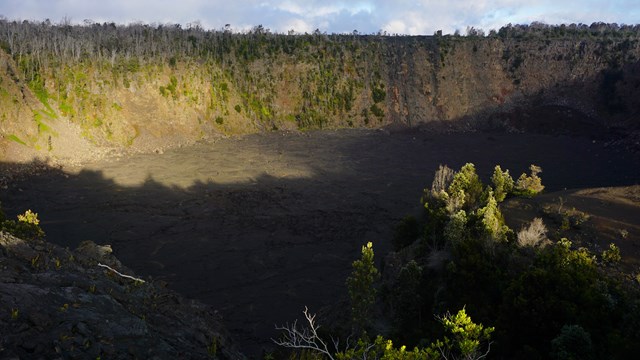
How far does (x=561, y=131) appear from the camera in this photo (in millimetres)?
61938

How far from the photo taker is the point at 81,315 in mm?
10906

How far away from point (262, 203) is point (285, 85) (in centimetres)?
3338

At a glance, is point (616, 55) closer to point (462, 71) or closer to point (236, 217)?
point (462, 71)

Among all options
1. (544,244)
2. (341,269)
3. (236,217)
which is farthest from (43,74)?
(544,244)

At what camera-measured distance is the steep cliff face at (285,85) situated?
1874 inches

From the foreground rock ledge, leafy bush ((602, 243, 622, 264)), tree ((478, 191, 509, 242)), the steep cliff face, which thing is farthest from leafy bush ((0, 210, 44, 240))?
the steep cliff face

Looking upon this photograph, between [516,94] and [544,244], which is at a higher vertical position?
[516,94]

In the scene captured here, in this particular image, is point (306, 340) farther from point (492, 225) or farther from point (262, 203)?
point (262, 203)

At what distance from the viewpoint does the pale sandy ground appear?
24781 millimetres

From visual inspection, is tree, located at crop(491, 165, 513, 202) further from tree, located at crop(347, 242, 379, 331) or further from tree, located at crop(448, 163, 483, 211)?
tree, located at crop(347, 242, 379, 331)

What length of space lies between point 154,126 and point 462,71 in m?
46.1

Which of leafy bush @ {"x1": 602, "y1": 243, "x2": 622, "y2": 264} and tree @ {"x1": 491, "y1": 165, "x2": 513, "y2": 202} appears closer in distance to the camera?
leafy bush @ {"x1": 602, "y1": 243, "x2": 622, "y2": 264}

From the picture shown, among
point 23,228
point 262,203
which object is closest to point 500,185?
point 262,203

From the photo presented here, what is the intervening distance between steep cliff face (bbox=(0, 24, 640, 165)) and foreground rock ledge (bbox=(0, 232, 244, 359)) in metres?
31.9
